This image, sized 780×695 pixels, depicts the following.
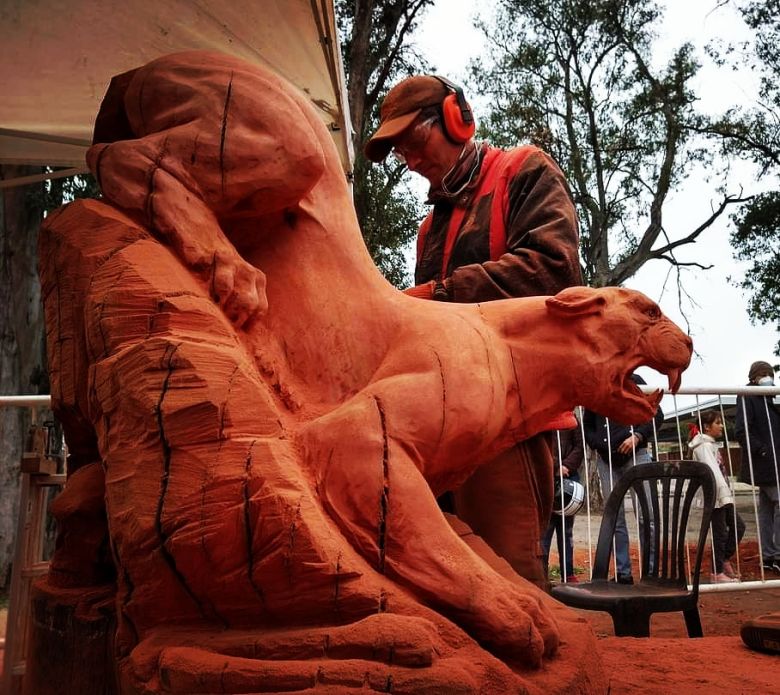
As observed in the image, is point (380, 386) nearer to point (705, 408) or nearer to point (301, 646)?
point (301, 646)

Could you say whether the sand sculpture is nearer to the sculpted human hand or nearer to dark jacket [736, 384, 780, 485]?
the sculpted human hand

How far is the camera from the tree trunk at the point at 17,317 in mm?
6672

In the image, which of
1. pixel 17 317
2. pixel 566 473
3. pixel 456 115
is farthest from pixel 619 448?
pixel 17 317

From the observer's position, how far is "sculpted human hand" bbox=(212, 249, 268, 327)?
1884 millimetres

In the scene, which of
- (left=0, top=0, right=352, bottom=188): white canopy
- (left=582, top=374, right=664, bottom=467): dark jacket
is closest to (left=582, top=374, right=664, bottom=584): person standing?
(left=582, top=374, right=664, bottom=467): dark jacket

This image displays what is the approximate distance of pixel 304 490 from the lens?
1654 mm

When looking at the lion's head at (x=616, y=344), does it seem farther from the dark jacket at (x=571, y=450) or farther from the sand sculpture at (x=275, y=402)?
the dark jacket at (x=571, y=450)

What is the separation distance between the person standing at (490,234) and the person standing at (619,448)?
2810mm

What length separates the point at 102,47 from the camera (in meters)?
3.73

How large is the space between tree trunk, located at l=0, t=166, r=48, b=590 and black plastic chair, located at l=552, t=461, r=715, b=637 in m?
4.95

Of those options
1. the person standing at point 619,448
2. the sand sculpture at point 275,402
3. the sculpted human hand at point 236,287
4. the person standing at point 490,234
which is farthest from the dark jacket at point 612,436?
the sculpted human hand at point 236,287

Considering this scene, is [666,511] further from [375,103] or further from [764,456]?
[375,103]

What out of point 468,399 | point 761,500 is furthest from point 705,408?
point 468,399

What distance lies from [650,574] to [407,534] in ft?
9.03
